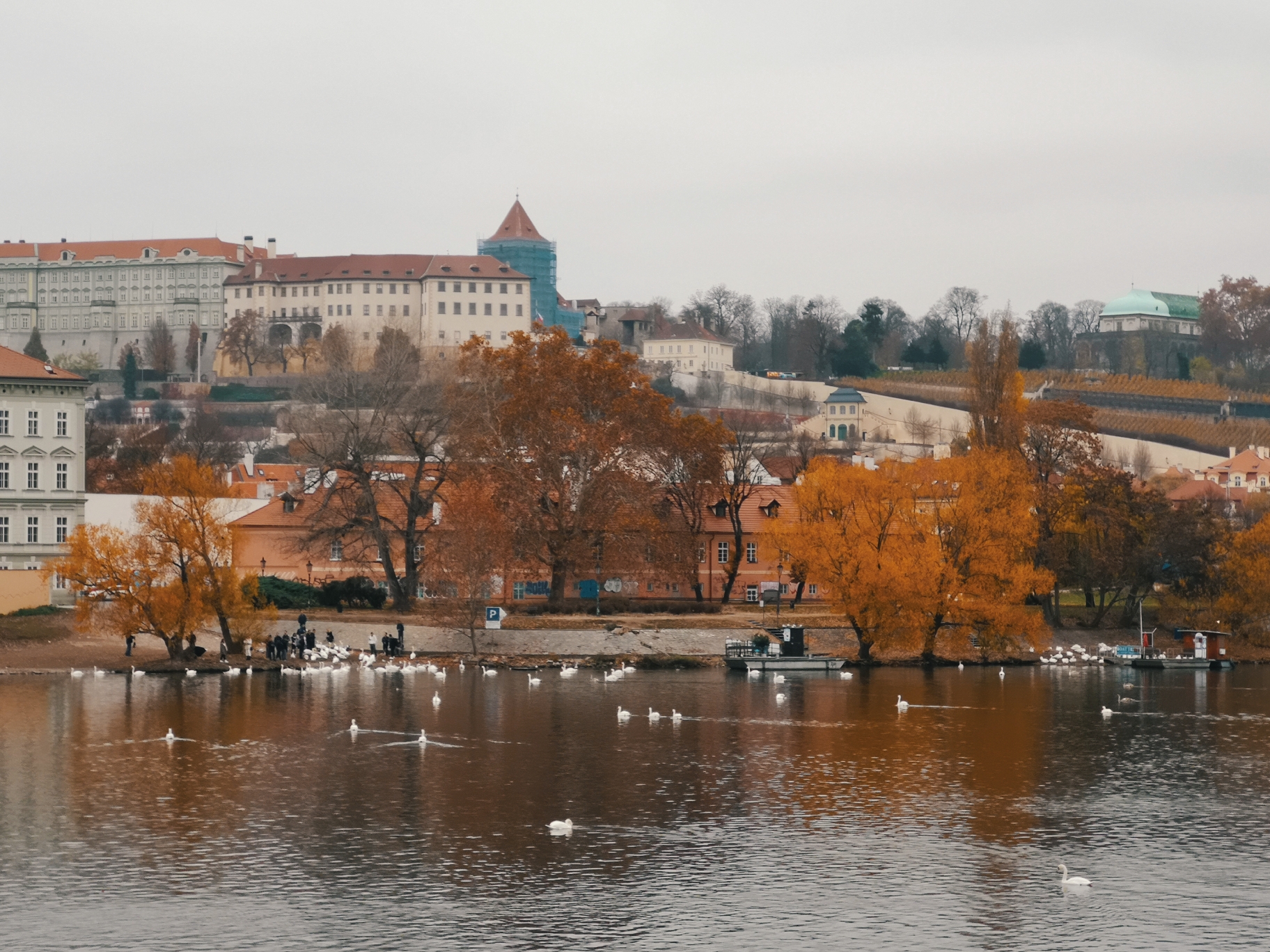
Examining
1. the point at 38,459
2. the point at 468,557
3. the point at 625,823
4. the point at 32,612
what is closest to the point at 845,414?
the point at 468,557

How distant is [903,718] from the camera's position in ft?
155

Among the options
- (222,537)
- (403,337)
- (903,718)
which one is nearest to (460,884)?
(903,718)

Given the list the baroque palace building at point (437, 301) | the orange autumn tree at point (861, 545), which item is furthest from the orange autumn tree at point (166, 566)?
the baroque palace building at point (437, 301)

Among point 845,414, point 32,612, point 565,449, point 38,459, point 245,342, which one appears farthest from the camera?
point 245,342

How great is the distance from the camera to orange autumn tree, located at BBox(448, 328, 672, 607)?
228ft

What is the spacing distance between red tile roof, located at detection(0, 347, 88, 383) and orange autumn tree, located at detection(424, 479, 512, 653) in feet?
53.9

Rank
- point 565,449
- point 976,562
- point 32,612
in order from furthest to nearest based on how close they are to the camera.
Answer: point 565,449, point 976,562, point 32,612

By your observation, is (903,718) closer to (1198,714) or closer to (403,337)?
(1198,714)

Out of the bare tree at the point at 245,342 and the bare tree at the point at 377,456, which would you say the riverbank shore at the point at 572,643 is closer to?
the bare tree at the point at 377,456

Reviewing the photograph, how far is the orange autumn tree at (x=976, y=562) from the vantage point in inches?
2586

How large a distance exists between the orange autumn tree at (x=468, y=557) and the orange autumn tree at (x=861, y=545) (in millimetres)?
11101

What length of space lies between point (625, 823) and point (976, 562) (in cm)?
3756

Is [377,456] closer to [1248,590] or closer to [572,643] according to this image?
[572,643]

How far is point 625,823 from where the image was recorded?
31.7 meters
